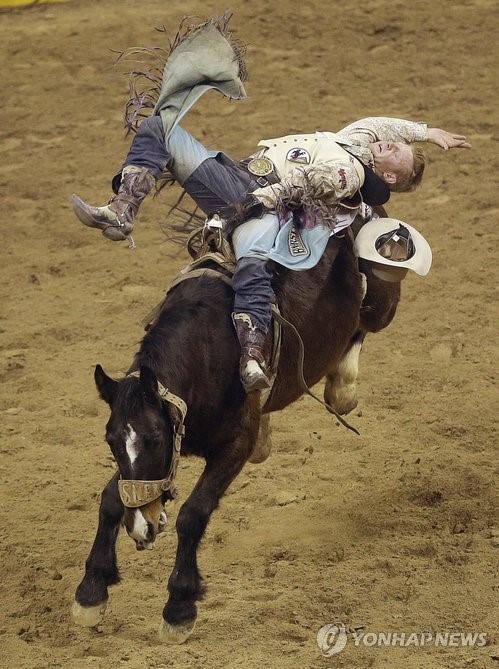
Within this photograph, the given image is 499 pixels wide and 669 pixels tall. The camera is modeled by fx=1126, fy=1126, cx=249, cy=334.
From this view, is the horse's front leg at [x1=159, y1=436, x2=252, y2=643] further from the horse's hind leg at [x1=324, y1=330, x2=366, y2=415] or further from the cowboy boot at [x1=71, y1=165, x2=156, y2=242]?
the horse's hind leg at [x1=324, y1=330, x2=366, y2=415]

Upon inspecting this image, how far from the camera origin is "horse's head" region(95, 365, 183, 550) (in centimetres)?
406

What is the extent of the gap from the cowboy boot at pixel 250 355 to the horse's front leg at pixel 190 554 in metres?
0.39

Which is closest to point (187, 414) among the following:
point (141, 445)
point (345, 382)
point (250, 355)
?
point (250, 355)

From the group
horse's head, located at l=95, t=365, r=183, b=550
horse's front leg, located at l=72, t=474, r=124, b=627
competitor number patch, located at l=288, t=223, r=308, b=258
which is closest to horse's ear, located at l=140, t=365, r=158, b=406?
horse's head, located at l=95, t=365, r=183, b=550

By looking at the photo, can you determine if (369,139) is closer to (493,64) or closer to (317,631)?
(317,631)

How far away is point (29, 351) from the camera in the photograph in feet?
23.8

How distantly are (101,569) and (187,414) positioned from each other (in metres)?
0.72

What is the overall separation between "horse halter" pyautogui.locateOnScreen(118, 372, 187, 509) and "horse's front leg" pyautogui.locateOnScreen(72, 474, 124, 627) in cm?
38

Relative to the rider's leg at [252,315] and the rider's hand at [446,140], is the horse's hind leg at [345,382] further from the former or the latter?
the rider's leg at [252,315]

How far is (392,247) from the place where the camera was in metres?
5.41

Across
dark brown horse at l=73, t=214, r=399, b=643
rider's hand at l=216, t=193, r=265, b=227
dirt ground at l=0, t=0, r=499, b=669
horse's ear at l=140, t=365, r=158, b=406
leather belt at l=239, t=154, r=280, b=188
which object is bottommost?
dirt ground at l=0, t=0, r=499, b=669

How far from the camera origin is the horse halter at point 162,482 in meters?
4.04

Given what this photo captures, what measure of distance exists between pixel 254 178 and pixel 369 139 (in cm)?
63

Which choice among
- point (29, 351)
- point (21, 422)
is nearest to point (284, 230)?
point (21, 422)
